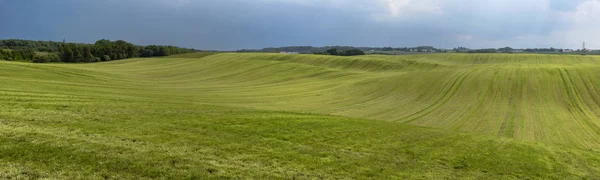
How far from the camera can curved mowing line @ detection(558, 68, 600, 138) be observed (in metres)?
28.4

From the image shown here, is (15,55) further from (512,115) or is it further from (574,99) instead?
(574,99)

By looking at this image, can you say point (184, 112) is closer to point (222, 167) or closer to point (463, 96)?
point (222, 167)

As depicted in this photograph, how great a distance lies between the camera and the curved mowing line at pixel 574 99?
28422mm

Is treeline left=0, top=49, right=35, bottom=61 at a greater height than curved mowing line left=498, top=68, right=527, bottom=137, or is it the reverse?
treeline left=0, top=49, right=35, bottom=61

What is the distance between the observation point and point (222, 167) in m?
9.90

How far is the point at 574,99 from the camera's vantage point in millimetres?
37969

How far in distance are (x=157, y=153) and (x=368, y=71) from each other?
7002 centimetres

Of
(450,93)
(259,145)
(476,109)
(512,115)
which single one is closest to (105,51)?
(450,93)

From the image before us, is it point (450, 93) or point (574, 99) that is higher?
point (450, 93)

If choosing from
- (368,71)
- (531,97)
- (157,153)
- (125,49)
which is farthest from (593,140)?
(125,49)

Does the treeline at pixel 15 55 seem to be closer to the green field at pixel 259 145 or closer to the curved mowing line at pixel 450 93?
the green field at pixel 259 145

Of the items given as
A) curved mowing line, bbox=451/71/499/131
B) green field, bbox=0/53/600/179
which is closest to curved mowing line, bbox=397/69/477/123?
green field, bbox=0/53/600/179

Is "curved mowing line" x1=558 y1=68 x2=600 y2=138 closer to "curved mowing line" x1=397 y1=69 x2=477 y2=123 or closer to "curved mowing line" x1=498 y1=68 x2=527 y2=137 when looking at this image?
"curved mowing line" x1=498 y1=68 x2=527 y2=137

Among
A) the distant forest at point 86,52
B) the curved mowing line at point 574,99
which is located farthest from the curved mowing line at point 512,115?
the distant forest at point 86,52
